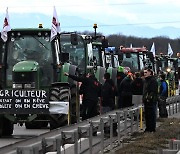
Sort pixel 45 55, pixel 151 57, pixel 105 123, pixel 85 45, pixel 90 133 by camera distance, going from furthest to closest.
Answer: pixel 151 57, pixel 85 45, pixel 45 55, pixel 105 123, pixel 90 133

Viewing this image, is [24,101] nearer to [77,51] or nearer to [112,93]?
[112,93]

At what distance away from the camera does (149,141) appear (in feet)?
45.6

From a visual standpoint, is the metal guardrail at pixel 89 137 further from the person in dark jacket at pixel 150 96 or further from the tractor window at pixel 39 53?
the tractor window at pixel 39 53

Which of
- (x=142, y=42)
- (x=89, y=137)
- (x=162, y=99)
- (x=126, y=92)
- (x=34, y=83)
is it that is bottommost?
(x=162, y=99)

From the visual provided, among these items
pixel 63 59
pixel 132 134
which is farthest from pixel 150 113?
pixel 63 59

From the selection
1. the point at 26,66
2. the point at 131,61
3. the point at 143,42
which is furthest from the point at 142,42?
the point at 26,66

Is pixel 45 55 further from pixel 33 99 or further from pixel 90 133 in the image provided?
pixel 90 133

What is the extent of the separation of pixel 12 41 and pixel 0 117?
2.24 m

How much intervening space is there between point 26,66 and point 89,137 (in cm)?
580

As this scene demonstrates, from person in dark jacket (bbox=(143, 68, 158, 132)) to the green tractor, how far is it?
2.03 meters

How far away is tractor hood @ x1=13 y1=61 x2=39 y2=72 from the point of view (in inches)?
635

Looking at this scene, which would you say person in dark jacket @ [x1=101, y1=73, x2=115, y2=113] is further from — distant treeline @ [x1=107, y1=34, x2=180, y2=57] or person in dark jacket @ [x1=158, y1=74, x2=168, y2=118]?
distant treeline @ [x1=107, y1=34, x2=180, y2=57]

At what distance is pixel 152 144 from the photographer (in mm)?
13445

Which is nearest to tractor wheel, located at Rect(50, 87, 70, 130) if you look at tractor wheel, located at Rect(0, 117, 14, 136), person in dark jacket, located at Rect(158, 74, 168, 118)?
tractor wheel, located at Rect(0, 117, 14, 136)
